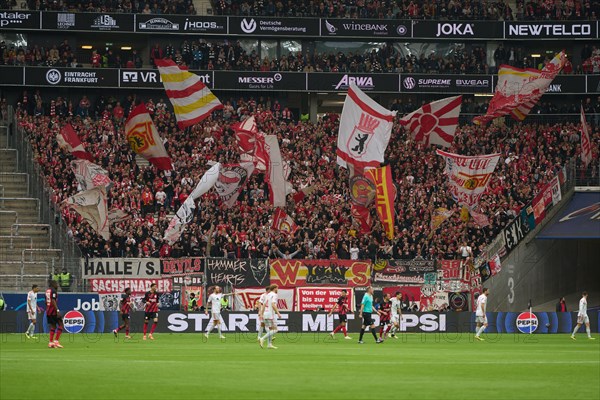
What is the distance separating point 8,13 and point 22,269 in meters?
27.2

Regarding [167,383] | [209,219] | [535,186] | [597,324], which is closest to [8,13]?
[209,219]

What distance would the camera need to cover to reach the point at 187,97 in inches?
2119

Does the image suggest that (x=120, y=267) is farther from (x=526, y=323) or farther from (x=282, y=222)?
(x=526, y=323)

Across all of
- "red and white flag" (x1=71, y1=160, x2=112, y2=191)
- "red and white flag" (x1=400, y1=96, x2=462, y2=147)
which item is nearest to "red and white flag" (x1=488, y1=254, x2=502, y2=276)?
→ "red and white flag" (x1=400, y1=96, x2=462, y2=147)

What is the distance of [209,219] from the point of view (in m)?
56.2

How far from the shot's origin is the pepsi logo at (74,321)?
4772 cm

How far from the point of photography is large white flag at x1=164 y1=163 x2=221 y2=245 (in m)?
48.2

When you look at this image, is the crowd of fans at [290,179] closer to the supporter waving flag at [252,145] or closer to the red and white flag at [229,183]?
the red and white flag at [229,183]

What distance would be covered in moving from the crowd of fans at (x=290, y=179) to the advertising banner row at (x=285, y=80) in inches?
72.6

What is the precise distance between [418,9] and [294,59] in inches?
367

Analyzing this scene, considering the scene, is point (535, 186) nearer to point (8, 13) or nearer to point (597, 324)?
point (597, 324)

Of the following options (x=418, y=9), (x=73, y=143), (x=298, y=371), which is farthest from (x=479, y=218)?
(x=298, y=371)

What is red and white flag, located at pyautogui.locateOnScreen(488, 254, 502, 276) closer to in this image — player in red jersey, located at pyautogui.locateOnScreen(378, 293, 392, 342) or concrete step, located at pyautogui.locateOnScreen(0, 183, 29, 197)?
player in red jersey, located at pyautogui.locateOnScreen(378, 293, 392, 342)

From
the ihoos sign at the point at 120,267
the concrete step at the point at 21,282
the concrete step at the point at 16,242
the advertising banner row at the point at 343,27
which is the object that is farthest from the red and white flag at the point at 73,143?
the advertising banner row at the point at 343,27
